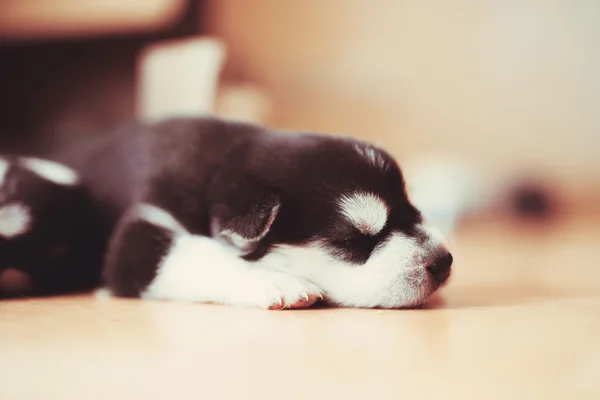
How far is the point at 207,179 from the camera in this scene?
61.7 inches

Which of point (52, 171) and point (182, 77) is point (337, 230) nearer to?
point (52, 171)

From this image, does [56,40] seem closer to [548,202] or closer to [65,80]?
[65,80]

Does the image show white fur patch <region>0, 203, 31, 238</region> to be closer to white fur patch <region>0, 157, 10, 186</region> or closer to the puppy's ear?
white fur patch <region>0, 157, 10, 186</region>

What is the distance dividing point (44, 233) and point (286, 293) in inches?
29.8

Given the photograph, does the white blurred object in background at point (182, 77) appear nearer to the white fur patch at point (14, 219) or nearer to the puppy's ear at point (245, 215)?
the white fur patch at point (14, 219)

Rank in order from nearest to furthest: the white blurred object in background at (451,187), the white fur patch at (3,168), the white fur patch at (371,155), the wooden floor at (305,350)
→ the wooden floor at (305,350) < the white fur patch at (371,155) < the white fur patch at (3,168) < the white blurred object in background at (451,187)

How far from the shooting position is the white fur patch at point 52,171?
5.89 ft

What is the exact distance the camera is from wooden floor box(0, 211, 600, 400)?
807 millimetres

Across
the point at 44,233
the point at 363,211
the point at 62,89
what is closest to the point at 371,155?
the point at 363,211

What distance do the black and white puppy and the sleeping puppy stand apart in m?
0.20

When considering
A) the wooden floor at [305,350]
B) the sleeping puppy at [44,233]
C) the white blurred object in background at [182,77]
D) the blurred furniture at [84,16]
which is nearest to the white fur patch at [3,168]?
the sleeping puppy at [44,233]

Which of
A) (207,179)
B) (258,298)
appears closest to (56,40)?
(207,179)

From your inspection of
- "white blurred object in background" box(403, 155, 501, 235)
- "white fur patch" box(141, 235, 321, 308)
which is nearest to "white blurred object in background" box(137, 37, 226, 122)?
"white blurred object in background" box(403, 155, 501, 235)

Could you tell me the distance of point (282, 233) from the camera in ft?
4.65
